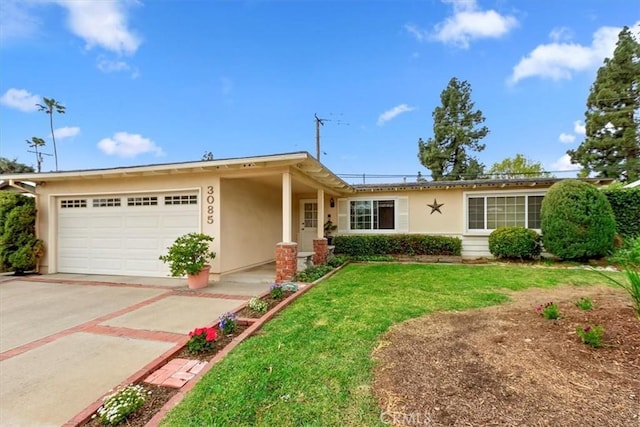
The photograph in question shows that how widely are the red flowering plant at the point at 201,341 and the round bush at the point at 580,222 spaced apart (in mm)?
9625

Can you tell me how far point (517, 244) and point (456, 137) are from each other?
56.6 feet

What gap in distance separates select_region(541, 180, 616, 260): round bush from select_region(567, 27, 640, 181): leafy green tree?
16463 mm

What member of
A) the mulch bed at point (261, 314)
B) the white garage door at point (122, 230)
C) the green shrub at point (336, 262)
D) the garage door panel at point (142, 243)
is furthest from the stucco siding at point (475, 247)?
the garage door panel at point (142, 243)

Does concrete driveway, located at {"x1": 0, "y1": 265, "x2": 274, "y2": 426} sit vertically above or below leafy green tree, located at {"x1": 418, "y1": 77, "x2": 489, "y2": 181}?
below

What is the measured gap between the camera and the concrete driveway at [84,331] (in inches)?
107

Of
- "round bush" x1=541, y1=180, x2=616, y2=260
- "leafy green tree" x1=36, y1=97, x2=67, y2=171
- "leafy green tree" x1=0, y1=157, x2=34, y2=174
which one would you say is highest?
"leafy green tree" x1=36, y1=97, x2=67, y2=171

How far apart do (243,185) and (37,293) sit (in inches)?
202

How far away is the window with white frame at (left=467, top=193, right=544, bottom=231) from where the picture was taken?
10570 mm

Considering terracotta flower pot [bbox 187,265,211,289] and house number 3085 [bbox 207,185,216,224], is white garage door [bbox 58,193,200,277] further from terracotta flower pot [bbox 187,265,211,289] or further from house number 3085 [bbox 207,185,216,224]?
terracotta flower pot [bbox 187,265,211,289]

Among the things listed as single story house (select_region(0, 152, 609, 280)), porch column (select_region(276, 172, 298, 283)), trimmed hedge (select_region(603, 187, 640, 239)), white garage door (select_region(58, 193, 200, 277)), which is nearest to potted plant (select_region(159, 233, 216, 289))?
single story house (select_region(0, 152, 609, 280))

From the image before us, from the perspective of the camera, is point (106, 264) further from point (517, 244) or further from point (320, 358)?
point (517, 244)

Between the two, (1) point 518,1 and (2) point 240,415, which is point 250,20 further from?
(2) point 240,415

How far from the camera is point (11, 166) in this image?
1044 inches

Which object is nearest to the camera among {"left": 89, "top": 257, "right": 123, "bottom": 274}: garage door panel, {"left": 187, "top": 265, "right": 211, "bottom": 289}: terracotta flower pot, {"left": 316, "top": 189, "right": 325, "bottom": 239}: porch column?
{"left": 187, "top": 265, "right": 211, "bottom": 289}: terracotta flower pot
